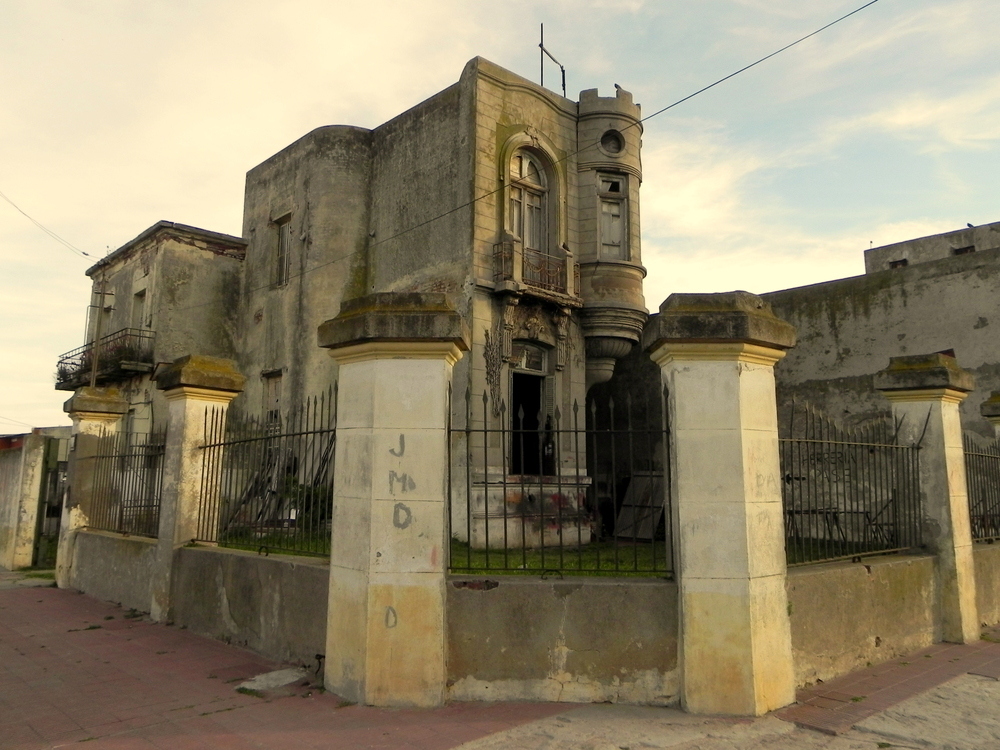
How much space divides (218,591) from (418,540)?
314 cm

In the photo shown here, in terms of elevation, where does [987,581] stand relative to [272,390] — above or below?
below

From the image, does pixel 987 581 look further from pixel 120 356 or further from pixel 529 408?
pixel 120 356

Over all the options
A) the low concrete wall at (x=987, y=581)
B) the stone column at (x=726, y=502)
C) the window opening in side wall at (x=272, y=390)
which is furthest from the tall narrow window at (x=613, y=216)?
the stone column at (x=726, y=502)

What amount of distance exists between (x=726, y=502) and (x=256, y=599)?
4224 mm

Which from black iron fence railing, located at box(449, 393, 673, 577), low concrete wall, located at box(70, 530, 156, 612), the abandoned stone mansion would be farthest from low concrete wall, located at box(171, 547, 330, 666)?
black iron fence railing, located at box(449, 393, 673, 577)

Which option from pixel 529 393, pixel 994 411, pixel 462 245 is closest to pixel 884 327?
pixel 994 411

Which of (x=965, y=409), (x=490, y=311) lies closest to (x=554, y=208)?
(x=490, y=311)

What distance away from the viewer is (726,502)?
501 centimetres

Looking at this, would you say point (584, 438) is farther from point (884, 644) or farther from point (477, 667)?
point (477, 667)

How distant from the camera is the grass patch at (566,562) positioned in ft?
17.6

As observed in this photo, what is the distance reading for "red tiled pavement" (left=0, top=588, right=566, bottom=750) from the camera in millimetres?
4395

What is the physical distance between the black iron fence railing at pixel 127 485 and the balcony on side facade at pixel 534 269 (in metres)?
6.64

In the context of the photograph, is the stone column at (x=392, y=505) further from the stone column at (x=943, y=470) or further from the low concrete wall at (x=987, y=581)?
the low concrete wall at (x=987, y=581)

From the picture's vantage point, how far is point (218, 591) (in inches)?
281
